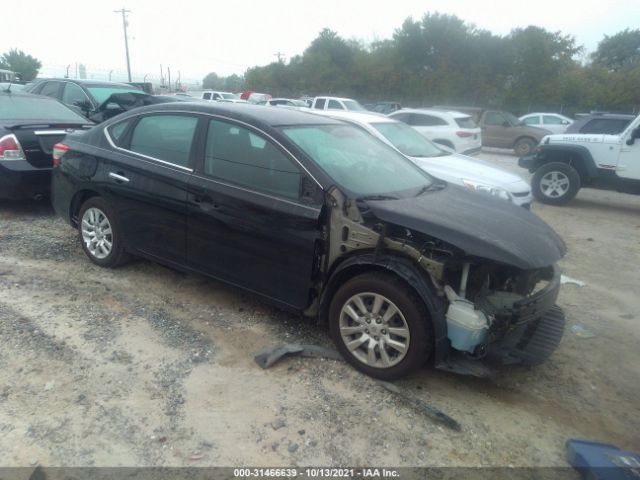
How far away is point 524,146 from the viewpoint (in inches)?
705

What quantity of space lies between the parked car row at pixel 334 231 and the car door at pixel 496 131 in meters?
15.2

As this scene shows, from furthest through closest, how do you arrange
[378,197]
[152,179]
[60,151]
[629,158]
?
[629,158] < [60,151] < [152,179] < [378,197]

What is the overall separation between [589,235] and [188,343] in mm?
6348

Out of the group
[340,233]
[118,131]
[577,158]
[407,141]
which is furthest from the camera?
[577,158]

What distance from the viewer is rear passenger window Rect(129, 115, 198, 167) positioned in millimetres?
4156

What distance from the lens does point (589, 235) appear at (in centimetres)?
756

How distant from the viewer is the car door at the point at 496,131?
18.4m

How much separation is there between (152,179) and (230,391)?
6.50 ft

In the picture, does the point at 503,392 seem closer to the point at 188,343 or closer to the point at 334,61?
the point at 188,343

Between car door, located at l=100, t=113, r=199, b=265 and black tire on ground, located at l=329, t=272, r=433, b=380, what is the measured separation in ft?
5.05

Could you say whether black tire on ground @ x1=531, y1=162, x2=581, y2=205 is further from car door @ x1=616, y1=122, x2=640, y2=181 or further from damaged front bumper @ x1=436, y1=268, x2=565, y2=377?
damaged front bumper @ x1=436, y1=268, x2=565, y2=377

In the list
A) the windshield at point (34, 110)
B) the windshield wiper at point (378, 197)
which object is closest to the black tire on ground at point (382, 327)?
the windshield wiper at point (378, 197)

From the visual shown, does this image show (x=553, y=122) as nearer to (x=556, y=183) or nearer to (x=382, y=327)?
(x=556, y=183)

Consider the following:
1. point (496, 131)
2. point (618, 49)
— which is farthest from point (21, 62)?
point (618, 49)
